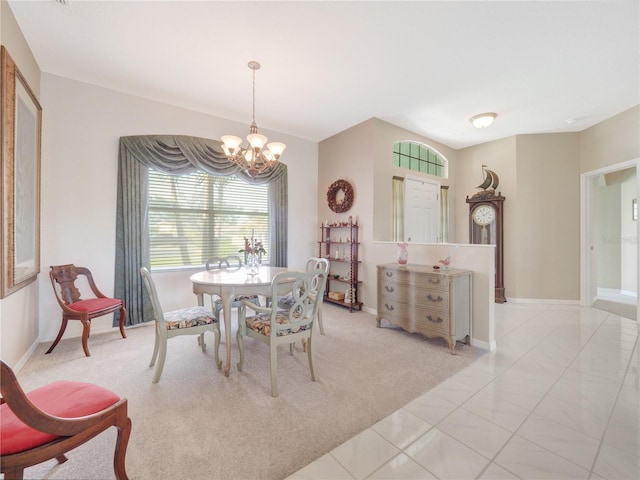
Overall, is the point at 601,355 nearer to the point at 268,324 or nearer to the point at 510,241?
the point at 510,241

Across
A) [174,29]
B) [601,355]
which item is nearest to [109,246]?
[174,29]

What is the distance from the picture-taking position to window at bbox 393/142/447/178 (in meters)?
4.55

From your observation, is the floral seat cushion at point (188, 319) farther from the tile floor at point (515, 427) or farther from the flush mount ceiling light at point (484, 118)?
the flush mount ceiling light at point (484, 118)

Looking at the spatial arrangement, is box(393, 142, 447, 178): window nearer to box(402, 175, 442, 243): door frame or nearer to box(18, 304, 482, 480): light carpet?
box(402, 175, 442, 243): door frame

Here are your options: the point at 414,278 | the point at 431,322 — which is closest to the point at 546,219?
the point at 414,278

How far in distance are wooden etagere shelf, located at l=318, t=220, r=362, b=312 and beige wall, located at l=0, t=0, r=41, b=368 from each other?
3.53m

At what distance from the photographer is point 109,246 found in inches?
129

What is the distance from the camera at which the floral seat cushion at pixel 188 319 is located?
7.27 feet

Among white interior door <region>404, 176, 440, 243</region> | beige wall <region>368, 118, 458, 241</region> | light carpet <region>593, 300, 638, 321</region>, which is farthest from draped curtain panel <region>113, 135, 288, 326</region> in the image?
light carpet <region>593, 300, 638, 321</region>

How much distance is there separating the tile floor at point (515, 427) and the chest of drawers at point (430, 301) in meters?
0.41

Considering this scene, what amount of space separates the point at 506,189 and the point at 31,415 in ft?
20.2

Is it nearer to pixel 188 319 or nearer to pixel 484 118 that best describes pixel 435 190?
pixel 484 118

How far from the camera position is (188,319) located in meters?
2.28

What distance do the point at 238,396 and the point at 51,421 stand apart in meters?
1.16
